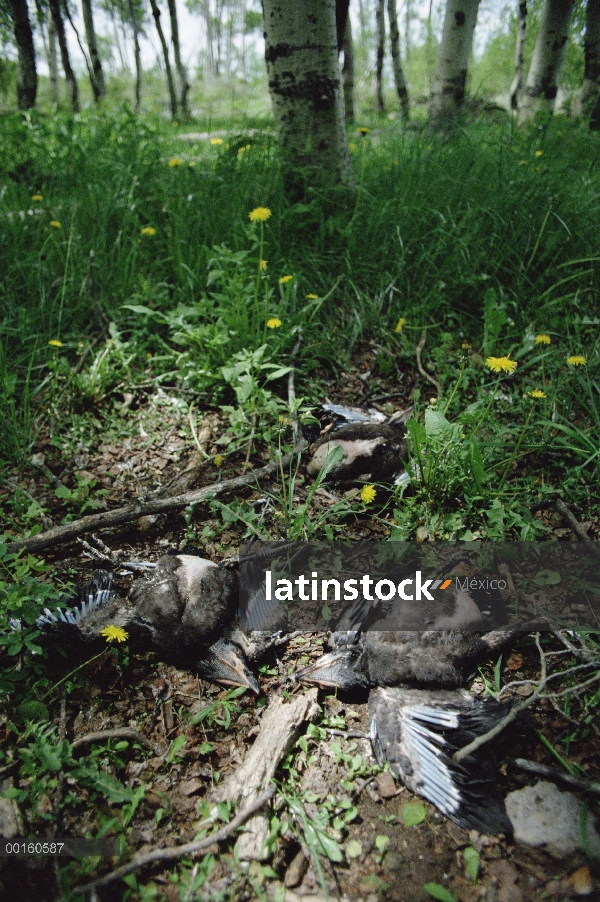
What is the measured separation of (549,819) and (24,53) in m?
10.6

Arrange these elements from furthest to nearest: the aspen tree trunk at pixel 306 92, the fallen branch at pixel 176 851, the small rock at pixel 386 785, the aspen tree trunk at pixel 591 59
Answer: the aspen tree trunk at pixel 591 59 < the aspen tree trunk at pixel 306 92 < the small rock at pixel 386 785 < the fallen branch at pixel 176 851

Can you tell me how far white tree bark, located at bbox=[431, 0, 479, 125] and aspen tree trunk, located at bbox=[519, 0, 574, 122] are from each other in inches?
55.8

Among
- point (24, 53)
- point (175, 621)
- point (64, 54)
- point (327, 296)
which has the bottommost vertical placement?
point (175, 621)

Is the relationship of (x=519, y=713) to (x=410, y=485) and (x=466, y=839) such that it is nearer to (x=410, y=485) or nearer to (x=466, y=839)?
(x=466, y=839)

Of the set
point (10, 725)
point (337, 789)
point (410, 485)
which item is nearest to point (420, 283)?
point (410, 485)

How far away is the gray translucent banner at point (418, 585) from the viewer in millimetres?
1432

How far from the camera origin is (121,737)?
4.05 feet

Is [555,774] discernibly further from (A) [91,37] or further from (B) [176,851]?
(A) [91,37]

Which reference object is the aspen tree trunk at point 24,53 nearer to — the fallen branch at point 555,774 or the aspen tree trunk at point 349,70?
the aspen tree trunk at point 349,70

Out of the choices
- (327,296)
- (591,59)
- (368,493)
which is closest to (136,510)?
(368,493)

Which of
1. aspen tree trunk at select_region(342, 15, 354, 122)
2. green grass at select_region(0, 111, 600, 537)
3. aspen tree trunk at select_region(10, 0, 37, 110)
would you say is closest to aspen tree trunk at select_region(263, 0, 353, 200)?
green grass at select_region(0, 111, 600, 537)

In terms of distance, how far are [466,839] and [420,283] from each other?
2341 mm

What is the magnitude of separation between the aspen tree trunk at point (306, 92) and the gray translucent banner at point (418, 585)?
2.35 metres

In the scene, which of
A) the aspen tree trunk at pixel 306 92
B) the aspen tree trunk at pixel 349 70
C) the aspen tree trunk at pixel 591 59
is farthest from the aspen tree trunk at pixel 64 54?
the aspen tree trunk at pixel 591 59
